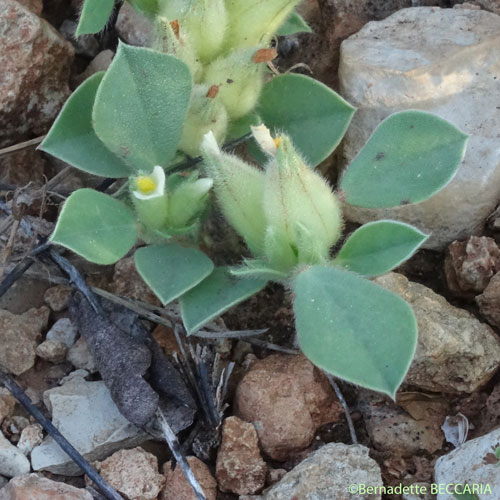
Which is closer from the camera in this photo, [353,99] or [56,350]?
[56,350]

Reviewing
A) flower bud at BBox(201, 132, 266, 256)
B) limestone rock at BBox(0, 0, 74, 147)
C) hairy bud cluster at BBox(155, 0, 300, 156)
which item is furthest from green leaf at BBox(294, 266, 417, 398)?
limestone rock at BBox(0, 0, 74, 147)

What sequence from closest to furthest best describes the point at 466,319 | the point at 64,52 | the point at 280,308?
the point at 466,319 < the point at 280,308 < the point at 64,52

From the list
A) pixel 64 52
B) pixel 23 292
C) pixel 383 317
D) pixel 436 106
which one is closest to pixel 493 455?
pixel 383 317

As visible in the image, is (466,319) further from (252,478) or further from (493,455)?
(252,478)

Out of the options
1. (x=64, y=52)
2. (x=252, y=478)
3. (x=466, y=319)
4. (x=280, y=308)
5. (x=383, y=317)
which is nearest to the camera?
(x=383, y=317)

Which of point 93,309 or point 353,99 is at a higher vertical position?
point 353,99

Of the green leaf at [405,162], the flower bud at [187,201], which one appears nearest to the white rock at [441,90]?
the green leaf at [405,162]

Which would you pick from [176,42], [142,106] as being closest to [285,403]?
[142,106]
